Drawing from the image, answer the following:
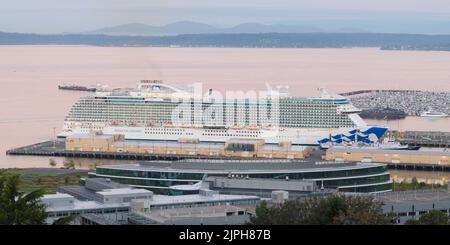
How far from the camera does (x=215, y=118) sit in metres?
23.0

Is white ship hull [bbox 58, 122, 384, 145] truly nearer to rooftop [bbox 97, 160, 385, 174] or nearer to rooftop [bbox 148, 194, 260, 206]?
rooftop [bbox 97, 160, 385, 174]

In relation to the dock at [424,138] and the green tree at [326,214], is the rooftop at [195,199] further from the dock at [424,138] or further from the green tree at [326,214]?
the dock at [424,138]

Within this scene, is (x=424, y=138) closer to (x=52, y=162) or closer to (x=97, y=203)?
(x=52, y=162)

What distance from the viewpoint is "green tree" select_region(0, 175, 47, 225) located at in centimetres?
437

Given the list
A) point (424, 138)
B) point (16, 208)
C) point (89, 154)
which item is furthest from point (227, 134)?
point (16, 208)

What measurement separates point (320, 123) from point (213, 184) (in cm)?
1204

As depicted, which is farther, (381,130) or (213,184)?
(381,130)

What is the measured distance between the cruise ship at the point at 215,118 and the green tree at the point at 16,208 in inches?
644

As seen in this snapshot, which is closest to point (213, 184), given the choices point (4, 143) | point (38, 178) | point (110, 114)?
point (38, 178)

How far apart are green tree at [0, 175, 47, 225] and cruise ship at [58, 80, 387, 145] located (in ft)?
53.7

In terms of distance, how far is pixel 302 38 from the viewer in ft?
305

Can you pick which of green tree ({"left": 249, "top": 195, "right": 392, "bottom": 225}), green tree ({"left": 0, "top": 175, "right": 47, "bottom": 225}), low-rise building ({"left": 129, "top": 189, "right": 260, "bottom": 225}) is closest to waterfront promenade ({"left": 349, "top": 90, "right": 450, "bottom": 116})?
low-rise building ({"left": 129, "top": 189, "right": 260, "bottom": 225})

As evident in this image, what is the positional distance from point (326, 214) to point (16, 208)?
2028 millimetres

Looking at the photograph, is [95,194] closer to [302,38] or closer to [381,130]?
[381,130]
